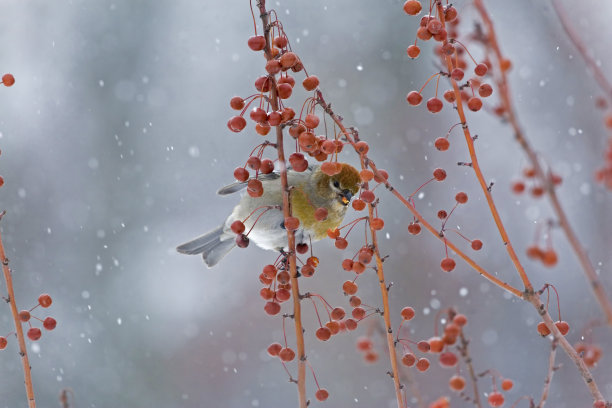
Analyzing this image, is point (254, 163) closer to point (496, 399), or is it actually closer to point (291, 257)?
point (291, 257)

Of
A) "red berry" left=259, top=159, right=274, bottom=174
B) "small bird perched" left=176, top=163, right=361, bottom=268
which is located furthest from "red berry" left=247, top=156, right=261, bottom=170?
"small bird perched" left=176, top=163, right=361, bottom=268

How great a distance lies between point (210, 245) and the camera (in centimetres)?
214

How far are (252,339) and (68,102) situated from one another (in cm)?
190

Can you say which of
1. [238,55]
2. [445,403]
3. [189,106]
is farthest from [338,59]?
[445,403]

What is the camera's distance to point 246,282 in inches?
159

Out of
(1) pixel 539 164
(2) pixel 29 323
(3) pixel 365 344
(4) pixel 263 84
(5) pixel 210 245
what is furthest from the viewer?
(5) pixel 210 245

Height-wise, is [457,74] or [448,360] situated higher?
[457,74]

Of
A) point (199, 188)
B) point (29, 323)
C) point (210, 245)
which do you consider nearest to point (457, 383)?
point (29, 323)

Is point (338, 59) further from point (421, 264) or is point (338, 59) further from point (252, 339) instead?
point (252, 339)

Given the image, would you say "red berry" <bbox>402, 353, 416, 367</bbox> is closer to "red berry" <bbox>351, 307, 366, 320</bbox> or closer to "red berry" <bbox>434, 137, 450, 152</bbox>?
"red berry" <bbox>351, 307, 366, 320</bbox>

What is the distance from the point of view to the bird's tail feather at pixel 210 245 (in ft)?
6.91

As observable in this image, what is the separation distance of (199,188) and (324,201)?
7.54 feet

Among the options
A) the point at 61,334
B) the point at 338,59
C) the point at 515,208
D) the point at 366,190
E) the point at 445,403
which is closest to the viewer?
the point at 445,403

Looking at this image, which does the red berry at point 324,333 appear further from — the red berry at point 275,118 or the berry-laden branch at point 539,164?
the berry-laden branch at point 539,164
